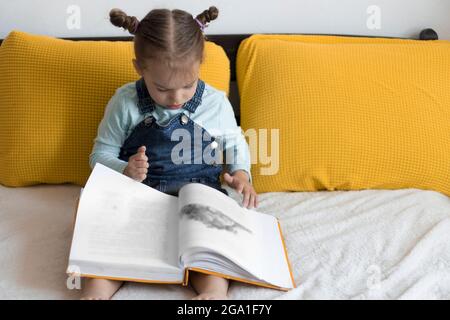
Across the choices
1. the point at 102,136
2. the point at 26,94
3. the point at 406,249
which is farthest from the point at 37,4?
the point at 406,249

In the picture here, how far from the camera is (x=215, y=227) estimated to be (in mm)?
925

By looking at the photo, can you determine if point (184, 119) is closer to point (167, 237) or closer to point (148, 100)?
point (148, 100)

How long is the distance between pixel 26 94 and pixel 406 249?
944mm

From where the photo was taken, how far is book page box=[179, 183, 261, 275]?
2.89 feet

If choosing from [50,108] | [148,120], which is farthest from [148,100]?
[50,108]

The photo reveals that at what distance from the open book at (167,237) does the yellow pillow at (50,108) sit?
0.94 ft

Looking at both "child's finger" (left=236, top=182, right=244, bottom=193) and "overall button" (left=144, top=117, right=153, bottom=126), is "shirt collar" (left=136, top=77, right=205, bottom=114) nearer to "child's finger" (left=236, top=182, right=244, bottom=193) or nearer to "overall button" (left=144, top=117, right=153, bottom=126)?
"overall button" (left=144, top=117, right=153, bottom=126)

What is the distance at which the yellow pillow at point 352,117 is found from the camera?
1280 mm

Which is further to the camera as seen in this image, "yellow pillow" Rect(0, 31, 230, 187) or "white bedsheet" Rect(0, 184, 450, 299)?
"yellow pillow" Rect(0, 31, 230, 187)

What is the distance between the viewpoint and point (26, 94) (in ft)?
4.22

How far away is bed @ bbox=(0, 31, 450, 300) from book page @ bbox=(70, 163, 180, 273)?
7cm

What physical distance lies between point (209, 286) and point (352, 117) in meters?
0.61

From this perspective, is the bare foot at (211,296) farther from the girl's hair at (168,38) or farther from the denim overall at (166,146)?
the girl's hair at (168,38)

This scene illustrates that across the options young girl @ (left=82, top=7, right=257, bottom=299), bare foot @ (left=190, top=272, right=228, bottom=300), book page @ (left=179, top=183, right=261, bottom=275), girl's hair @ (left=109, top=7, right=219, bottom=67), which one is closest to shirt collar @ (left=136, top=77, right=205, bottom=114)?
young girl @ (left=82, top=7, right=257, bottom=299)
